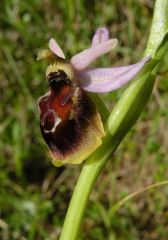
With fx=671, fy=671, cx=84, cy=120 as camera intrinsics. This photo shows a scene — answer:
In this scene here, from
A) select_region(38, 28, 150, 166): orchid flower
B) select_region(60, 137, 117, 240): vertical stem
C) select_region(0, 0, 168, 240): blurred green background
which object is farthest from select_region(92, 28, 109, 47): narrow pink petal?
select_region(0, 0, 168, 240): blurred green background

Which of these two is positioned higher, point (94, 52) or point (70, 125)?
point (94, 52)

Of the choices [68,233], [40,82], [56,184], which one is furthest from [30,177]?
[68,233]

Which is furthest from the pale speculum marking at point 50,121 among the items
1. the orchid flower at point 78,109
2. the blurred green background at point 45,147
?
the blurred green background at point 45,147

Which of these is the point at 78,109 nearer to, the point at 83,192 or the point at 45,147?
the point at 83,192

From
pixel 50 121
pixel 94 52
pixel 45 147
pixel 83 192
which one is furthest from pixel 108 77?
pixel 45 147

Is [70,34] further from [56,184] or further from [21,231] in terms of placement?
[21,231]

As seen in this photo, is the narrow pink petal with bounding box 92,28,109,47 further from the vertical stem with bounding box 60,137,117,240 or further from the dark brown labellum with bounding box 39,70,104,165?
the vertical stem with bounding box 60,137,117,240
